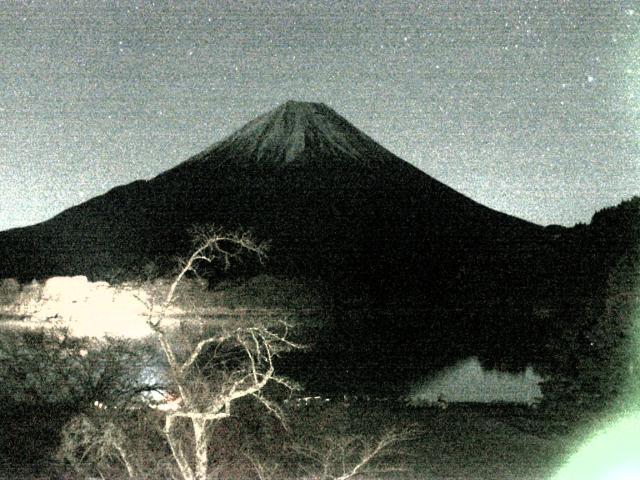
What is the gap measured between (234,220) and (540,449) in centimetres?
7878

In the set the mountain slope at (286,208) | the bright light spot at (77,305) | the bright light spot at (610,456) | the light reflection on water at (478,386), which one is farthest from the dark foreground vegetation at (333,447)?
the mountain slope at (286,208)

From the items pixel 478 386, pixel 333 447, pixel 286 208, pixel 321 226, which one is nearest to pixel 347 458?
pixel 333 447

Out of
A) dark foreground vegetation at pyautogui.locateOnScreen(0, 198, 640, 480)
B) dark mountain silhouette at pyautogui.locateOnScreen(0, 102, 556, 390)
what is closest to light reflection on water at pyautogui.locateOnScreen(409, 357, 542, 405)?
dark foreground vegetation at pyautogui.locateOnScreen(0, 198, 640, 480)

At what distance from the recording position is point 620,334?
1155 centimetres

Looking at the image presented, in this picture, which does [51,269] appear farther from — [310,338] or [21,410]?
[21,410]

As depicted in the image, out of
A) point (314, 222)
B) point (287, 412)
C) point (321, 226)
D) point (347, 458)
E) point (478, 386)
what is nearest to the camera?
point (347, 458)

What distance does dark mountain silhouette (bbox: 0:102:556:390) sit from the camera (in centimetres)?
7112

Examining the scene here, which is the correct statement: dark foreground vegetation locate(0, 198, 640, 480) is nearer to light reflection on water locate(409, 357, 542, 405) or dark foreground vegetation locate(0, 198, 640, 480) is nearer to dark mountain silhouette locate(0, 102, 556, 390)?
light reflection on water locate(409, 357, 542, 405)

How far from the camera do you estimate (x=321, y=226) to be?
92.1m

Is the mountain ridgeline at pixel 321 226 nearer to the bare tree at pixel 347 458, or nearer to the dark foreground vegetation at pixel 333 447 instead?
the dark foreground vegetation at pixel 333 447

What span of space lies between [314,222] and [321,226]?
3.40 ft

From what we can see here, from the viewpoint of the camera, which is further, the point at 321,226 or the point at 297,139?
the point at 297,139

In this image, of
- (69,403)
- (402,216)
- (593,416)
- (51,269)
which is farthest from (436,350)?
(402,216)

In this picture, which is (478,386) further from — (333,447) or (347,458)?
(333,447)
